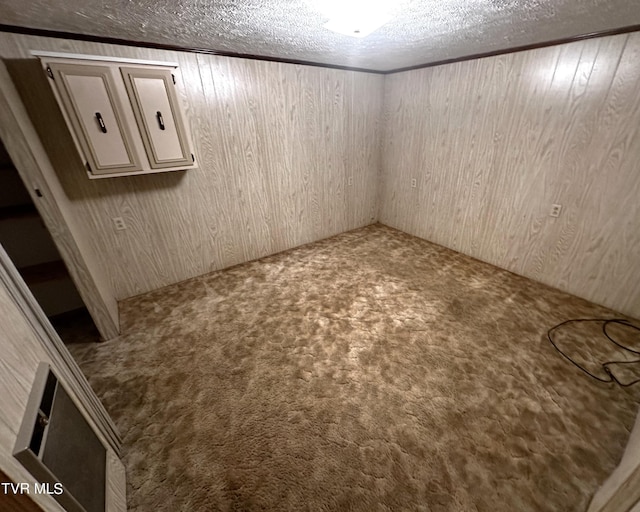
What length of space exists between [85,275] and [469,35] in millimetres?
3380

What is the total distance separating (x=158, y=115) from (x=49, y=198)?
1001mm

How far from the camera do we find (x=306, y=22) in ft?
5.74

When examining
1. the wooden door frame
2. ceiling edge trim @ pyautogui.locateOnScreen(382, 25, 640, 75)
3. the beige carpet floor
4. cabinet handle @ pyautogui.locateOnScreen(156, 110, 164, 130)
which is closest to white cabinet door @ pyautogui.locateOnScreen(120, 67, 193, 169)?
cabinet handle @ pyautogui.locateOnScreen(156, 110, 164, 130)

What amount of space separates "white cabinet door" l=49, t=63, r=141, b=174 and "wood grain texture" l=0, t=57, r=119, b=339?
26 centimetres

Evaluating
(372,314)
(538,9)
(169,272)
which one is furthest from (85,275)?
(538,9)

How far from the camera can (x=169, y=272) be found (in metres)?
2.78

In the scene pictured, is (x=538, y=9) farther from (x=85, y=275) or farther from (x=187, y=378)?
(x=85, y=275)

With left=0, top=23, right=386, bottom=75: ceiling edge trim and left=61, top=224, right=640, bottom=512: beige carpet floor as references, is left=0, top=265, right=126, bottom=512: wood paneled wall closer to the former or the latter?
left=61, top=224, right=640, bottom=512: beige carpet floor

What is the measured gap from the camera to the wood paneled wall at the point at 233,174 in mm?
2301

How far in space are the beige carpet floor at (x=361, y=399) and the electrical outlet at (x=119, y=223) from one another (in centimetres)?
71

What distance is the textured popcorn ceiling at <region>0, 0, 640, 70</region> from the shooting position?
147cm

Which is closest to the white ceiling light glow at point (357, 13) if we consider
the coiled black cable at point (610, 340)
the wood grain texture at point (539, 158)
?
the wood grain texture at point (539, 158)

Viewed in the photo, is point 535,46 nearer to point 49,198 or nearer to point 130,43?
point 130,43

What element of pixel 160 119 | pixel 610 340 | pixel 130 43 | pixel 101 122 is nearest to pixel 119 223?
pixel 101 122
